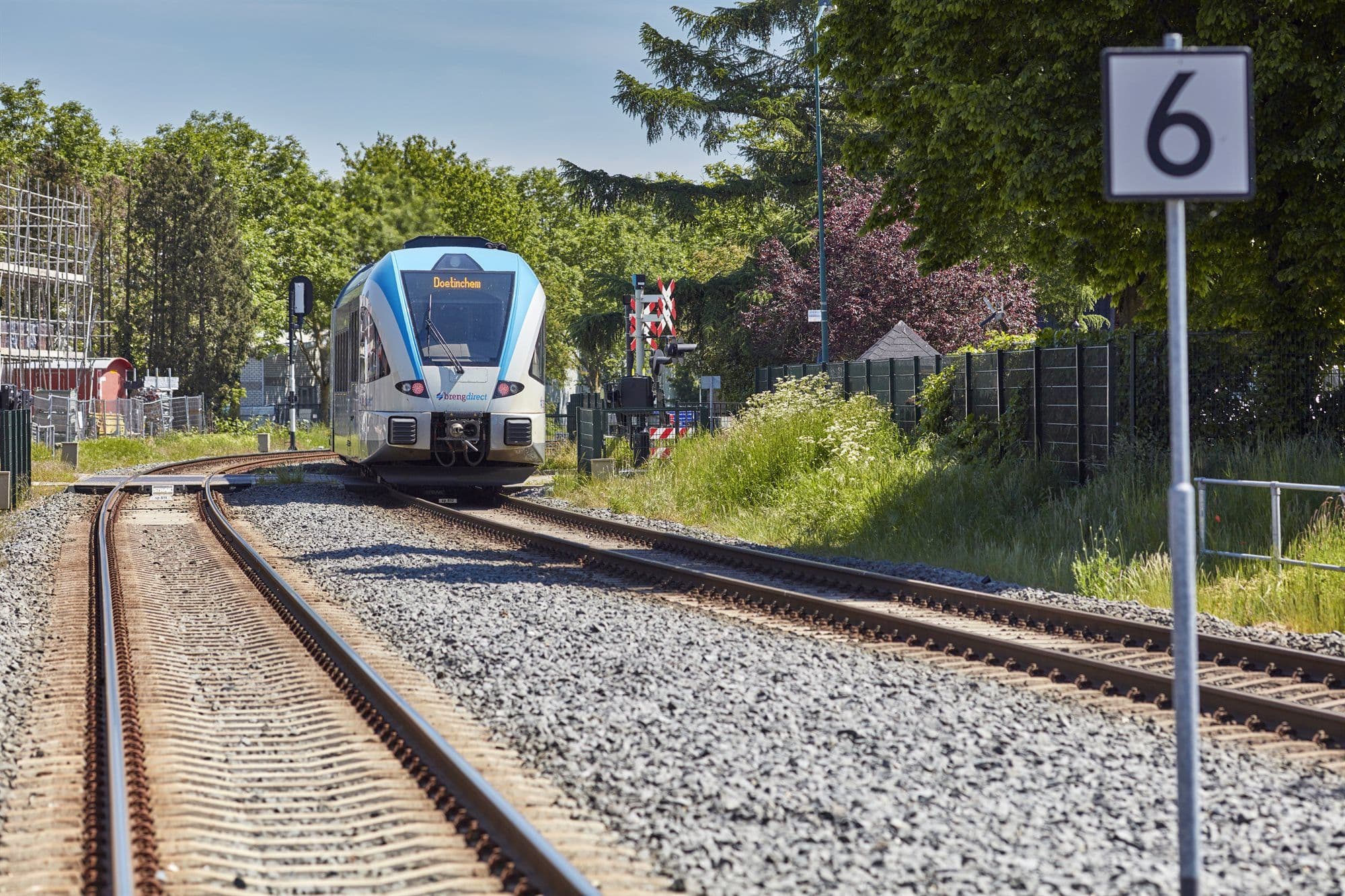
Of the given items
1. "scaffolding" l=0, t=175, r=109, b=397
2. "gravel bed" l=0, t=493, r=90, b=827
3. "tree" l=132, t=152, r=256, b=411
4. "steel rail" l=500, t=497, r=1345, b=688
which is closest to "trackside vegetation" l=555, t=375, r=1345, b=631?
"steel rail" l=500, t=497, r=1345, b=688

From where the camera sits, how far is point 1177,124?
4480 mm

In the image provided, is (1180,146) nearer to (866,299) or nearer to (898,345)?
A: (898,345)

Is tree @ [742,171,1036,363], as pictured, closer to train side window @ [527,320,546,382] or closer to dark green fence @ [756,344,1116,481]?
dark green fence @ [756,344,1116,481]

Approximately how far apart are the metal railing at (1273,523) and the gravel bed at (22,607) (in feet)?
28.4

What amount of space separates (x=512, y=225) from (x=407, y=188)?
990 cm

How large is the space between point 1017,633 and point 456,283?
1293cm

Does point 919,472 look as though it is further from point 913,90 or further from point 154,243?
point 154,243

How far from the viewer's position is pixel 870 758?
6.75 metres

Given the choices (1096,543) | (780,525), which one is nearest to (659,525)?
(780,525)

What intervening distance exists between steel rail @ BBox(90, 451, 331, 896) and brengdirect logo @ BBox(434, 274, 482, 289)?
7.73 meters

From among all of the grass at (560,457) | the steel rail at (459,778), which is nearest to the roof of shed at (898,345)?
the grass at (560,457)

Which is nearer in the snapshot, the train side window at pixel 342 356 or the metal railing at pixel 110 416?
the train side window at pixel 342 356

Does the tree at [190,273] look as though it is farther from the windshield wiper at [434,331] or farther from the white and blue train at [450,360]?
the windshield wiper at [434,331]

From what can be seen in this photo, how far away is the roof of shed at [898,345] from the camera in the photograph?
103ft
